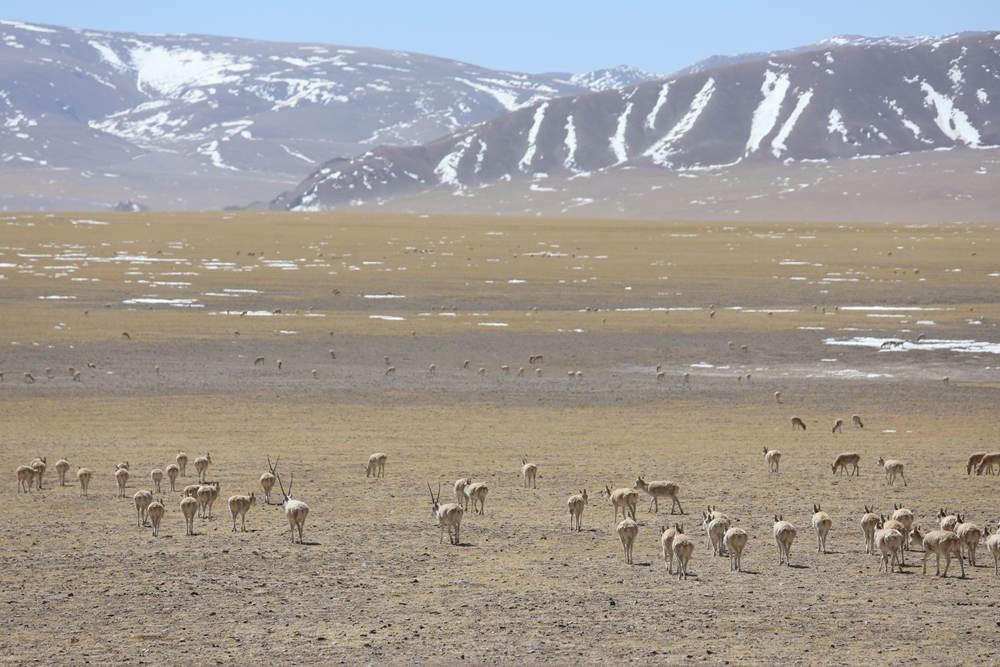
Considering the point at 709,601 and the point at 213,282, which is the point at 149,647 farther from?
the point at 213,282

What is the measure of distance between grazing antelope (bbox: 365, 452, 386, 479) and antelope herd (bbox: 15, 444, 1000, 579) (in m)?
0.02

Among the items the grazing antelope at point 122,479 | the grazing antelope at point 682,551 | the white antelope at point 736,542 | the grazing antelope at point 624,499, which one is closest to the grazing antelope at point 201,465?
the grazing antelope at point 122,479

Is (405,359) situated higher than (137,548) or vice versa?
(405,359)

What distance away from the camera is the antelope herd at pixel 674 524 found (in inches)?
559

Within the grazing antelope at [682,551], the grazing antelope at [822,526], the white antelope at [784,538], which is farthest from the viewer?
the grazing antelope at [822,526]

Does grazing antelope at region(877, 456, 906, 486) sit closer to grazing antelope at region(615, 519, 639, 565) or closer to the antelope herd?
the antelope herd

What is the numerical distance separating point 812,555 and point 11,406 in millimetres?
24119

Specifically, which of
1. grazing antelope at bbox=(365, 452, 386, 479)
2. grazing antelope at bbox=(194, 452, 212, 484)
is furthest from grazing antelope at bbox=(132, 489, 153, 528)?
grazing antelope at bbox=(365, 452, 386, 479)

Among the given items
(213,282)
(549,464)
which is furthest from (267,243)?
(549,464)

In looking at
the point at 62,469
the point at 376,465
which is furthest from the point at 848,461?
the point at 62,469

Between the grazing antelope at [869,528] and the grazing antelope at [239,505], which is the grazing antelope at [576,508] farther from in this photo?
the grazing antelope at [239,505]

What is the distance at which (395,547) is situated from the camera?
15773 millimetres

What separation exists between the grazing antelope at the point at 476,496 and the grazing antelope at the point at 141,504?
5.15 meters

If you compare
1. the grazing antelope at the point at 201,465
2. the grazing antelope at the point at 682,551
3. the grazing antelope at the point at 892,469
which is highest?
the grazing antelope at the point at 892,469
